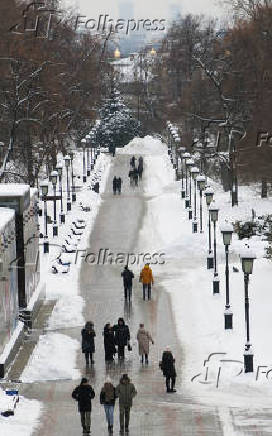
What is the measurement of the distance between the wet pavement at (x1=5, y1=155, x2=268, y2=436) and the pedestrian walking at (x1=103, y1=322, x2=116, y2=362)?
0.82 ft

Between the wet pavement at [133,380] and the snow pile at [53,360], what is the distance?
31cm

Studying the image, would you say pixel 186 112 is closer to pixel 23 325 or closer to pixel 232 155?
pixel 232 155

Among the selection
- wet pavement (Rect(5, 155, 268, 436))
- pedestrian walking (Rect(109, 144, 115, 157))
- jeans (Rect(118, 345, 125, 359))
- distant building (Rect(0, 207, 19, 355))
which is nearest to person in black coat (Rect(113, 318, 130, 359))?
jeans (Rect(118, 345, 125, 359))

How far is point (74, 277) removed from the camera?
137 ft

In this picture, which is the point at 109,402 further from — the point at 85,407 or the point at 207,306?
the point at 207,306

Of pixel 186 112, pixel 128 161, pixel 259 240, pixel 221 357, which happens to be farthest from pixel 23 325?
pixel 128 161

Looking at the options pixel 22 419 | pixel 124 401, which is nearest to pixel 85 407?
pixel 124 401

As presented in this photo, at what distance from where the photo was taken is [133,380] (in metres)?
28.0

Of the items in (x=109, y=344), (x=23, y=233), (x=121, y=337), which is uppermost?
(x=23, y=233)

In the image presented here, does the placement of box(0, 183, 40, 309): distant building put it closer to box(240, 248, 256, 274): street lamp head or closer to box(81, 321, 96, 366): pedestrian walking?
box(81, 321, 96, 366): pedestrian walking

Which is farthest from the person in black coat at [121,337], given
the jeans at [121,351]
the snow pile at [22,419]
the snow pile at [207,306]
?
the snow pile at [22,419]

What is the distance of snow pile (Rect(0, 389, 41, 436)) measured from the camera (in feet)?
74.9

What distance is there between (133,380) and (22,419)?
450 centimetres

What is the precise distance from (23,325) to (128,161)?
187 ft
